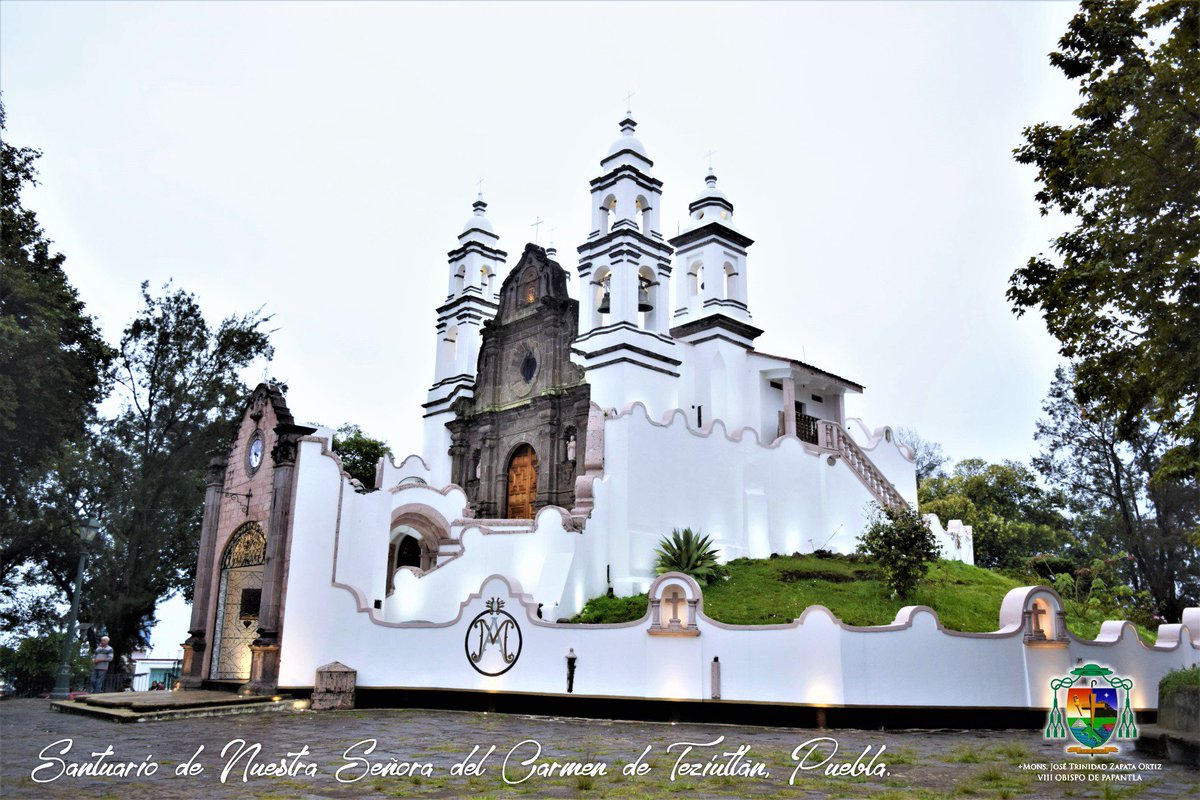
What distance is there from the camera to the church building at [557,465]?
17.3m

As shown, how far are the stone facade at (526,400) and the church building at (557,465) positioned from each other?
0.06m

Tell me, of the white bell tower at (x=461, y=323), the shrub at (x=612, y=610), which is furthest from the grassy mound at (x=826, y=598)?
the white bell tower at (x=461, y=323)

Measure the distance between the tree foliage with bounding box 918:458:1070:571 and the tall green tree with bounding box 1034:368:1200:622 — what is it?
169 centimetres

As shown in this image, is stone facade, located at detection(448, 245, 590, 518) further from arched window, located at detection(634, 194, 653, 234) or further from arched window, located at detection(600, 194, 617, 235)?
arched window, located at detection(634, 194, 653, 234)

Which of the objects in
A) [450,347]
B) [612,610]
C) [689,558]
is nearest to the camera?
[612,610]

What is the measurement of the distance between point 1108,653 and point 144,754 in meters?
14.3

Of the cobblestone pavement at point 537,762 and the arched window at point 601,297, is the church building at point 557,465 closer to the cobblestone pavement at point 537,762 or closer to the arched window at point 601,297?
the arched window at point 601,297

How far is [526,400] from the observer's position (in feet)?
87.9

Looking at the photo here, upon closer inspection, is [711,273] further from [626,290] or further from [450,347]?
Answer: [450,347]

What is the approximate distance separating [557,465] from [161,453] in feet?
39.2

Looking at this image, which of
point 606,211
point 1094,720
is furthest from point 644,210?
point 1094,720

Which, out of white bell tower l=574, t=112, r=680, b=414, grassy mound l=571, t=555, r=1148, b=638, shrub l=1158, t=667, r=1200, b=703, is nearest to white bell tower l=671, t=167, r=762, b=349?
white bell tower l=574, t=112, r=680, b=414

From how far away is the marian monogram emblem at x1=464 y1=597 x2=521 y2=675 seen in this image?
15664 mm

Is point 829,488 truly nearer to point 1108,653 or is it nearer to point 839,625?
point 1108,653
